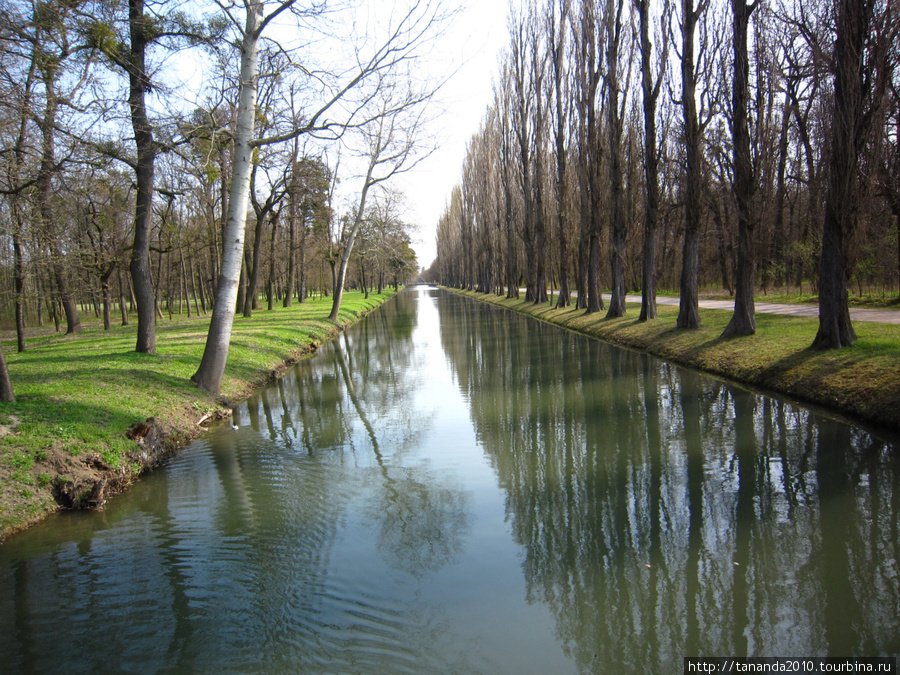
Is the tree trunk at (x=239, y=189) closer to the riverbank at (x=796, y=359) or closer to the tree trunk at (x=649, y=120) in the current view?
the riverbank at (x=796, y=359)

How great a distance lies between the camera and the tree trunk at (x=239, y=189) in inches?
339

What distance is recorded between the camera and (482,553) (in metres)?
4.39

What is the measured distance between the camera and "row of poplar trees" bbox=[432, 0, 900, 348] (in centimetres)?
893

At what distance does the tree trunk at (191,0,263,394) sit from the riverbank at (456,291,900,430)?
356 inches

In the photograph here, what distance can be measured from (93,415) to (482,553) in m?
5.53

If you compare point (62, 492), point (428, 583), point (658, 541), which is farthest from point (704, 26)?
point (62, 492)

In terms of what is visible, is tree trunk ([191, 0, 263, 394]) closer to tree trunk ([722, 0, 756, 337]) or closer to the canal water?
the canal water

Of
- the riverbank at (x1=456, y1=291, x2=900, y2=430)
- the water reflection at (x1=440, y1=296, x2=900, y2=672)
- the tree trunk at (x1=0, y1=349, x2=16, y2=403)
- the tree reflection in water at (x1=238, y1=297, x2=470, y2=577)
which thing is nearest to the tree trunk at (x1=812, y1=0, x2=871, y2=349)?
the riverbank at (x1=456, y1=291, x2=900, y2=430)

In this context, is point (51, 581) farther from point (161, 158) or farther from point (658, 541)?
point (161, 158)

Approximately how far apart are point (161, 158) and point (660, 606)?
1279 cm

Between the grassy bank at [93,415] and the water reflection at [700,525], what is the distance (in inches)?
174

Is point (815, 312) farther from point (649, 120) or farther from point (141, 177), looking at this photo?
point (141, 177)

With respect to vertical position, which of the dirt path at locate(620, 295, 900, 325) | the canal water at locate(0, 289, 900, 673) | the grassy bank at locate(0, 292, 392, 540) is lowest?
the canal water at locate(0, 289, 900, 673)

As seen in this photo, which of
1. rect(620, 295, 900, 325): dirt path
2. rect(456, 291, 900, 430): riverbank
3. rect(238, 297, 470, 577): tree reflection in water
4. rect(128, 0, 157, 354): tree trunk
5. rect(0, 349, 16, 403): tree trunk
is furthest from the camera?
rect(620, 295, 900, 325): dirt path
